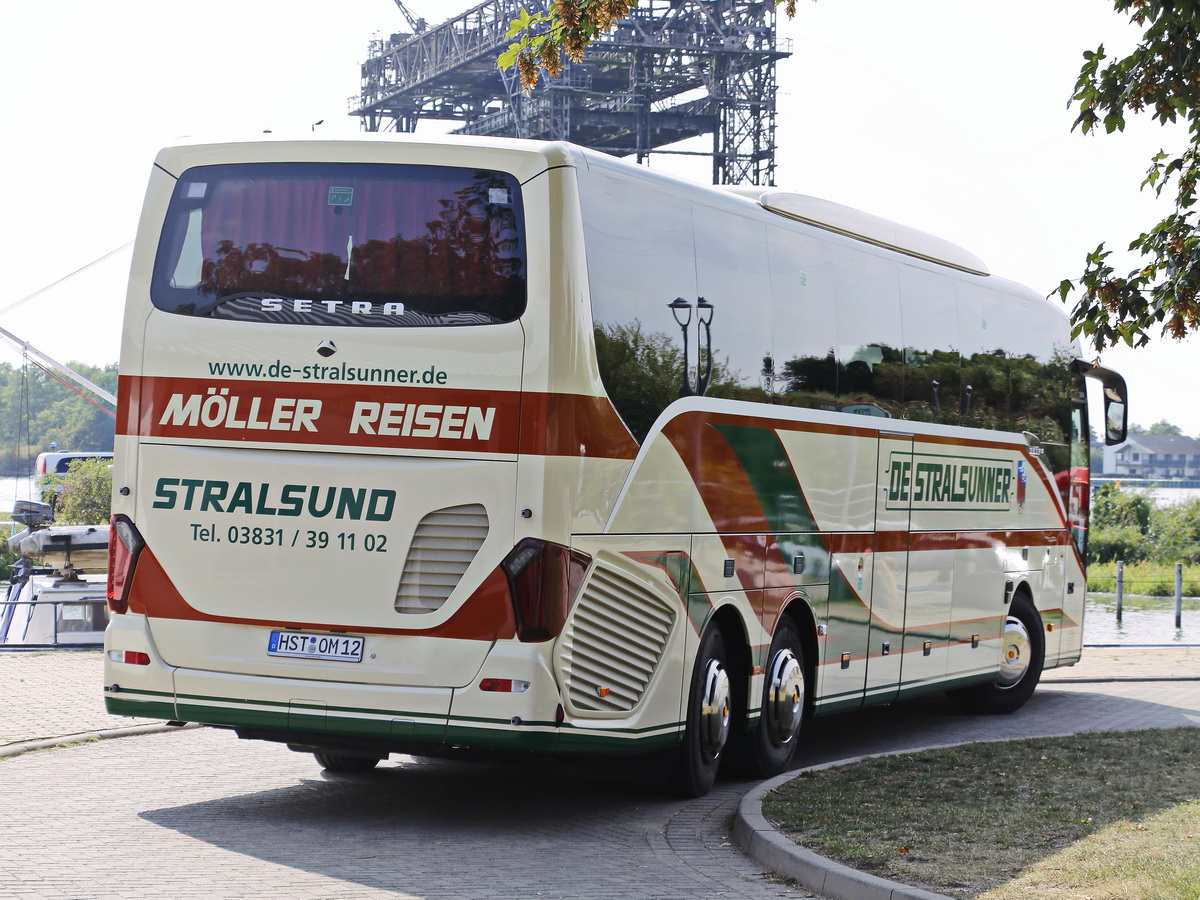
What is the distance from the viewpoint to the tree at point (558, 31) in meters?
9.34

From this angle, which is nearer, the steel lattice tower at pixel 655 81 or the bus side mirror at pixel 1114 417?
the bus side mirror at pixel 1114 417

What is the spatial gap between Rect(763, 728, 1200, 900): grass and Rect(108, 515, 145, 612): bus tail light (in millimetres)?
3727

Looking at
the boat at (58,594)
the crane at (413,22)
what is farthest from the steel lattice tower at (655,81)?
the boat at (58,594)

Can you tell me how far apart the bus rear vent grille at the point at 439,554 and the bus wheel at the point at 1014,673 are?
8199mm

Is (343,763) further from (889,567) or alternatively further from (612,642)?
(889,567)

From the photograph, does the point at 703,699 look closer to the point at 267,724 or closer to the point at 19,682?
the point at 267,724

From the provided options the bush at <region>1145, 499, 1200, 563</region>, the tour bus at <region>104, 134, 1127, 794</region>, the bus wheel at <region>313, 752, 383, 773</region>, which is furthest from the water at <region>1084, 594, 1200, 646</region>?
the tour bus at <region>104, 134, 1127, 794</region>

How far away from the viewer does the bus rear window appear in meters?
8.45

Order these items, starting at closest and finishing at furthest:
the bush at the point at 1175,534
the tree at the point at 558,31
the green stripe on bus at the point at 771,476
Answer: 1. the tree at the point at 558,31
2. the green stripe on bus at the point at 771,476
3. the bush at the point at 1175,534

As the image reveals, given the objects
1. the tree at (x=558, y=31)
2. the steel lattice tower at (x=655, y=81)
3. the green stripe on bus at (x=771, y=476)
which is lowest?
the green stripe on bus at (x=771, y=476)

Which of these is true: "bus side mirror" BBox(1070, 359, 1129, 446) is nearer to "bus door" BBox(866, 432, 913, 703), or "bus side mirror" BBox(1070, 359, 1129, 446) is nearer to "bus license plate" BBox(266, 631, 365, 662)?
"bus door" BBox(866, 432, 913, 703)

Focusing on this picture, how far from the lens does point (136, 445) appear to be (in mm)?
8812

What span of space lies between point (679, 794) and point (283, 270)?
3940 millimetres

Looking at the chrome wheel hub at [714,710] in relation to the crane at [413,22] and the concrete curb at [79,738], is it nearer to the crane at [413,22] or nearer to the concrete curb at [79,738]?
the concrete curb at [79,738]
